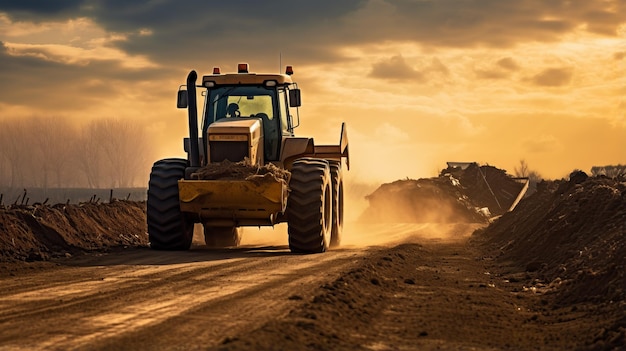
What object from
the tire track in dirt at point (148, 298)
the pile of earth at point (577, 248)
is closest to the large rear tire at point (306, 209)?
the tire track in dirt at point (148, 298)

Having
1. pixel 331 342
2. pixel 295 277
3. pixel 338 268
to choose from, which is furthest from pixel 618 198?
pixel 331 342

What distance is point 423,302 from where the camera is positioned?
12227mm

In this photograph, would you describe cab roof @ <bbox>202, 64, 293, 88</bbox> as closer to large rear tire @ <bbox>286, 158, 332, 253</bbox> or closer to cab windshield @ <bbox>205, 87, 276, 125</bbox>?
cab windshield @ <bbox>205, 87, 276, 125</bbox>

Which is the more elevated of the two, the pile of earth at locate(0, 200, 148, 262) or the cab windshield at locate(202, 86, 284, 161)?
the cab windshield at locate(202, 86, 284, 161)

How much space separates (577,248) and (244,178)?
662 centimetres

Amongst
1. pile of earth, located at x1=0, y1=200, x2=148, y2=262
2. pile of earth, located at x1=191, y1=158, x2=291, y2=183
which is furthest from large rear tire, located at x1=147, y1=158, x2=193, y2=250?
pile of earth, located at x1=0, y1=200, x2=148, y2=262

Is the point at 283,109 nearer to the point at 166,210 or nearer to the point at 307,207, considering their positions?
the point at 307,207

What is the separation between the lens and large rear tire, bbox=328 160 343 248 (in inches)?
856

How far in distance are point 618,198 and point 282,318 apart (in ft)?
39.0

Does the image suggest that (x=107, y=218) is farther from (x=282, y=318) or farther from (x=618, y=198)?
(x=282, y=318)

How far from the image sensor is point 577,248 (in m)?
17.2

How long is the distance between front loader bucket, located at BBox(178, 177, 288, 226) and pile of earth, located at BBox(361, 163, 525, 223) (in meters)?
21.2

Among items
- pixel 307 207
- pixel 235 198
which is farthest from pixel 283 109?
pixel 235 198

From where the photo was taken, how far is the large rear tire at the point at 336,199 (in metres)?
21.7
